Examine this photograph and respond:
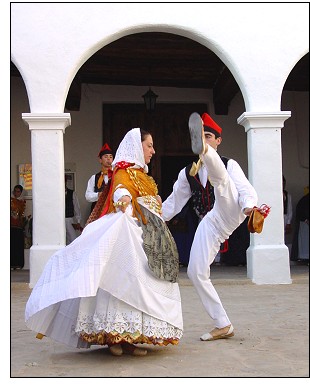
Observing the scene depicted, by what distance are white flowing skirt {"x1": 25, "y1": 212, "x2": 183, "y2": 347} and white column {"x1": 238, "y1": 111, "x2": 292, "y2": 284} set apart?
162 inches

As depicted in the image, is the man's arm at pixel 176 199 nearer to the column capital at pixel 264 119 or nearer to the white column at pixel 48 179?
the white column at pixel 48 179

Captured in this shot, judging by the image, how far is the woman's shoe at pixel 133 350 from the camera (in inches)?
166

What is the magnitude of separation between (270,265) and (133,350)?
4305mm

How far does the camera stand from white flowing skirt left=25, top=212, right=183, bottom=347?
4.02 metres

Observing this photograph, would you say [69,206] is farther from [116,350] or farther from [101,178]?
[116,350]

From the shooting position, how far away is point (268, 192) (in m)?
8.38

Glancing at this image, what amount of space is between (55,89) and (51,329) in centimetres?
452

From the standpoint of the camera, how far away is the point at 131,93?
11750mm

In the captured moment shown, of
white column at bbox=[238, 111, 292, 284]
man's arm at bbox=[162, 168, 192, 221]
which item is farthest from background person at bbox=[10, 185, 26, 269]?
man's arm at bbox=[162, 168, 192, 221]

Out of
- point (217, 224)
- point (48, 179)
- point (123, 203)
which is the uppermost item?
point (48, 179)

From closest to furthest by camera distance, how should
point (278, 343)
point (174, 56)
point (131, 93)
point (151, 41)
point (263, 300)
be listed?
point (278, 343), point (263, 300), point (151, 41), point (174, 56), point (131, 93)

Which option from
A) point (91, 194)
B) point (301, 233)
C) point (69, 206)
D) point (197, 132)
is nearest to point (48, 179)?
point (91, 194)

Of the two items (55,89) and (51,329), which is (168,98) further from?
A: (51,329)

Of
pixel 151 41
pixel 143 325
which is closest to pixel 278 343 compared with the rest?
pixel 143 325
